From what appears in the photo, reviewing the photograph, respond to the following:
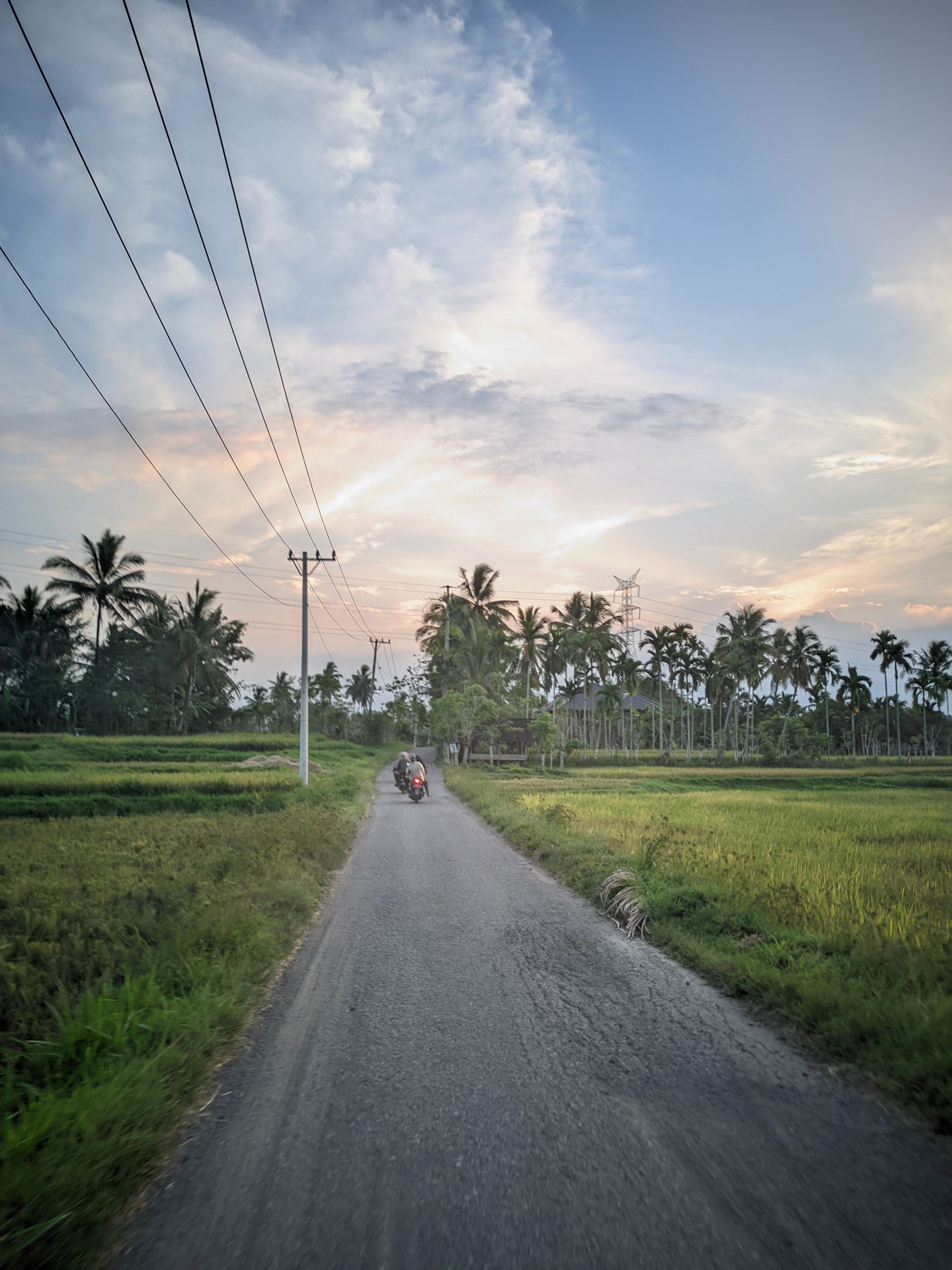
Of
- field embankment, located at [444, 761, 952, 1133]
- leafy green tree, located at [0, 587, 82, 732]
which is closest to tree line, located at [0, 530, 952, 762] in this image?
leafy green tree, located at [0, 587, 82, 732]

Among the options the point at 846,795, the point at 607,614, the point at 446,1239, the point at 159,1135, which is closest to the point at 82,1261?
the point at 159,1135

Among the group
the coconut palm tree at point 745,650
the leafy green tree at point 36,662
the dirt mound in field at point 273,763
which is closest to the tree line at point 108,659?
the leafy green tree at point 36,662

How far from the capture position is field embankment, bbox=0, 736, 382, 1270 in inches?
113

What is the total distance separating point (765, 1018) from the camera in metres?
4.91

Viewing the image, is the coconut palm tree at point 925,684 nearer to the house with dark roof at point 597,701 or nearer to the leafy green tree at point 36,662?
the house with dark roof at point 597,701

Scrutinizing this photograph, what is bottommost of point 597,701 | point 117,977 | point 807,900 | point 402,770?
point 117,977

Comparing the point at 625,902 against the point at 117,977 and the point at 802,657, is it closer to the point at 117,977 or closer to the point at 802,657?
the point at 117,977

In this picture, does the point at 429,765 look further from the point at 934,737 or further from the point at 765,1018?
the point at 934,737

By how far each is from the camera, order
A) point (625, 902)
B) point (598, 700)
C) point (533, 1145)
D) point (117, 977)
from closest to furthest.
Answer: point (533, 1145), point (117, 977), point (625, 902), point (598, 700)

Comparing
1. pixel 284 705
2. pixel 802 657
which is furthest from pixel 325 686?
pixel 802 657

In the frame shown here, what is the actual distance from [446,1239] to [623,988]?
325 cm

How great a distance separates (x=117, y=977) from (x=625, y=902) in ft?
16.7

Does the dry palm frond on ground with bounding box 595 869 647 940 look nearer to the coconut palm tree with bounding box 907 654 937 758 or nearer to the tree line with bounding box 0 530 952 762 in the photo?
the tree line with bounding box 0 530 952 762

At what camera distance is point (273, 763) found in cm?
3069
